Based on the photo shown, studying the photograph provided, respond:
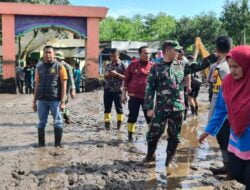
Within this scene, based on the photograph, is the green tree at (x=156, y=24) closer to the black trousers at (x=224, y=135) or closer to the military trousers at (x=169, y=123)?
the military trousers at (x=169, y=123)

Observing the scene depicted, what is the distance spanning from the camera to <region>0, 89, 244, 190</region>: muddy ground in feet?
18.7

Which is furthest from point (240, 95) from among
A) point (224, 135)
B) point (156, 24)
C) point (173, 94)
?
point (156, 24)

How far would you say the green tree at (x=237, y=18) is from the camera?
3416 cm

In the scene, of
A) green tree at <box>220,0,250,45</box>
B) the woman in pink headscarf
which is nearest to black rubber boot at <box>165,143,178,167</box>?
the woman in pink headscarf

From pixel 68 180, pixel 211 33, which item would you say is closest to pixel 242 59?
pixel 68 180

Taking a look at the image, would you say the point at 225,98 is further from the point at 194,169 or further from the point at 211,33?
the point at 211,33

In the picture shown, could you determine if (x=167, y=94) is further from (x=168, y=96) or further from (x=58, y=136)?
(x=58, y=136)

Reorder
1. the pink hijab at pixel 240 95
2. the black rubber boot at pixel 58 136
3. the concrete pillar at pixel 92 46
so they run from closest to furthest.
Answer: the pink hijab at pixel 240 95 < the black rubber boot at pixel 58 136 < the concrete pillar at pixel 92 46

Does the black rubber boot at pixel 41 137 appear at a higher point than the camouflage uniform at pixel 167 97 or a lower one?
lower

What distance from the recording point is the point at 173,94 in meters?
6.27

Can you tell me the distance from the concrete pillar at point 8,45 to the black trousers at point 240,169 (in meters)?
19.4

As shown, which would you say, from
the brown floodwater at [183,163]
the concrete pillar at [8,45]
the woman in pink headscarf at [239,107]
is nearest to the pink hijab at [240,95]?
the woman in pink headscarf at [239,107]

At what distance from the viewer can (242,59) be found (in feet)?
12.3

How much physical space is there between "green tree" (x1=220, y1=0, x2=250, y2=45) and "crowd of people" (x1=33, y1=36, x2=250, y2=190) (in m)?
26.5
